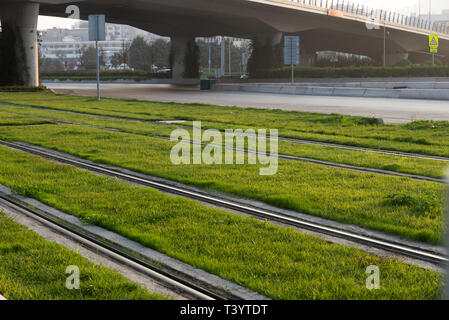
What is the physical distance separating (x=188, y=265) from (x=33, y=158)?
6.69 m

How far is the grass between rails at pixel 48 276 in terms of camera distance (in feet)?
14.1

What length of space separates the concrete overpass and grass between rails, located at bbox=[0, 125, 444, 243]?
1449 inches

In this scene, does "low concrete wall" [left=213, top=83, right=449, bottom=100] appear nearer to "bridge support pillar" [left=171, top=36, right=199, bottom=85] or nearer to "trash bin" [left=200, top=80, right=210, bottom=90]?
"trash bin" [left=200, top=80, right=210, bottom=90]

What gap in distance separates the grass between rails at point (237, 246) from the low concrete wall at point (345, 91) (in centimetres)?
2563

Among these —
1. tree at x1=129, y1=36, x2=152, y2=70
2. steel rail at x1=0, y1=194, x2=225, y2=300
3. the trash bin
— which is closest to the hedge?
the trash bin

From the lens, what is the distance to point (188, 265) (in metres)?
5.02

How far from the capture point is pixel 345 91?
36156mm

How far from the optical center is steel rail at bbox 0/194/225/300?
4.46 meters

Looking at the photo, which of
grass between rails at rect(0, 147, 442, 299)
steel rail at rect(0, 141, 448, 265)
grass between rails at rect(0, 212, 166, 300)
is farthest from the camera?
steel rail at rect(0, 141, 448, 265)

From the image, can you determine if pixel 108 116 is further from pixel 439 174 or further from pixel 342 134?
pixel 439 174

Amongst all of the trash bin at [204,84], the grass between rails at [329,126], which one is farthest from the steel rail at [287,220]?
the trash bin at [204,84]

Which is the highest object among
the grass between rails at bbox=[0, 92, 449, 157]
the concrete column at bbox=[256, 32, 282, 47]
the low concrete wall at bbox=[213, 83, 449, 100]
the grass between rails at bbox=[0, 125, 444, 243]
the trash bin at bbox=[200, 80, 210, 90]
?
the concrete column at bbox=[256, 32, 282, 47]
